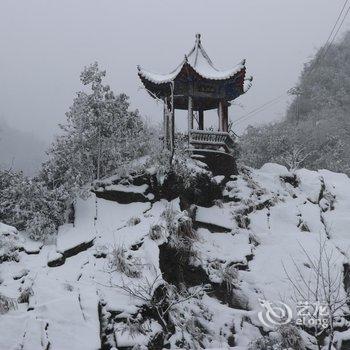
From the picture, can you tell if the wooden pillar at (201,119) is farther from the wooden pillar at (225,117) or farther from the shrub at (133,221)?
the shrub at (133,221)

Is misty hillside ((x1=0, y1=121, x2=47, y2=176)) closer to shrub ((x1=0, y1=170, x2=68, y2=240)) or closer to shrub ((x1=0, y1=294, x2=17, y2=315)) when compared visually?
shrub ((x1=0, y1=170, x2=68, y2=240))

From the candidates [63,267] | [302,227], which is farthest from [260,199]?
[63,267]

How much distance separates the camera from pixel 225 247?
40.8 ft

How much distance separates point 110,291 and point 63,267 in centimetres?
163

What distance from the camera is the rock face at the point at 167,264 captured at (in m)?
7.95

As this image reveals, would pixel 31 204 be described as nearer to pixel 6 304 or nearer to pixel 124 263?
pixel 124 263

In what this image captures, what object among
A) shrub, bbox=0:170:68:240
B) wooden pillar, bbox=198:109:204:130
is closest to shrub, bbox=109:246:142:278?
shrub, bbox=0:170:68:240

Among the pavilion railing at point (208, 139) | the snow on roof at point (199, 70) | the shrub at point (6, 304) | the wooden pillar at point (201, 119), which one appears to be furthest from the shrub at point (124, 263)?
the wooden pillar at point (201, 119)

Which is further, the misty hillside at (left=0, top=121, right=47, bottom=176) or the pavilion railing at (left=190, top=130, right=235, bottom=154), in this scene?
the misty hillside at (left=0, top=121, right=47, bottom=176)

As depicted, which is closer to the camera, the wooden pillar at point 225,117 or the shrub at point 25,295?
the shrub at point 25,295

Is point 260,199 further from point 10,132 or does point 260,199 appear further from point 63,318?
point 10,132
